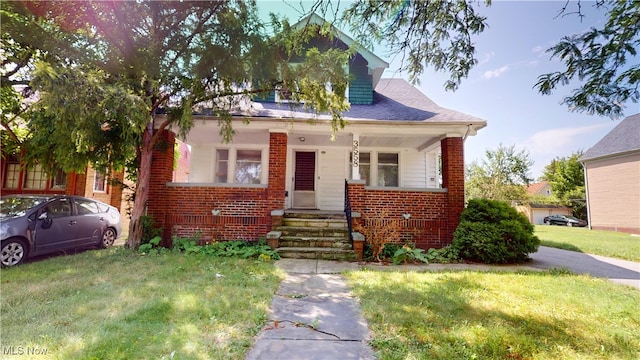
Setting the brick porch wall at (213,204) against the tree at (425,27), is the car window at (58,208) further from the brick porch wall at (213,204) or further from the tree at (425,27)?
the tree at (425,27)

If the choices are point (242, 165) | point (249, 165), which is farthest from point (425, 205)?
point (242, 165)

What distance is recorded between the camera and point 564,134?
203 inches

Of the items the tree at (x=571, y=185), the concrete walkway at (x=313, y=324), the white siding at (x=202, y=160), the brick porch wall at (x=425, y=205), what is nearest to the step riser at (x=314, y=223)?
the brick porch wall at (x=425, y=205)

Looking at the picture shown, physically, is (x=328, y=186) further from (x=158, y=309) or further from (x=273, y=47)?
(x=158, y=309)

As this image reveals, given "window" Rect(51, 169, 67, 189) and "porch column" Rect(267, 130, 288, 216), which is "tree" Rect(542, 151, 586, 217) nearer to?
"porch column" Rect(267, 130, 288, 216)

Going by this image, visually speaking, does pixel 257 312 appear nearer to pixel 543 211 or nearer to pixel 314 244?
pixel 314 244

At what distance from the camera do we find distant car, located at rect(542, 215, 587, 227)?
1147 inches

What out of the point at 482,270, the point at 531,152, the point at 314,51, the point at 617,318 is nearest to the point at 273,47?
the point at 314,51

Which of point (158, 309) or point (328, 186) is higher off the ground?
point (328, 186)

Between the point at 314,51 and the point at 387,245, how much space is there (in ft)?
16.1

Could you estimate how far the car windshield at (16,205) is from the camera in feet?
18.2

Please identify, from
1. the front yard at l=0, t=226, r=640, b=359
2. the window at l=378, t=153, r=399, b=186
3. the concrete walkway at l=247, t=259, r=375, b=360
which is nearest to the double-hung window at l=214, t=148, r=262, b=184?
the window at l=378, t=153, r=399, b=186

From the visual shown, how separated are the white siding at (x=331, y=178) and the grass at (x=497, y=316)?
4863 millimetres

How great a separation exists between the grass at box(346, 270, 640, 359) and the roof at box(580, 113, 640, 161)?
1853 cm
